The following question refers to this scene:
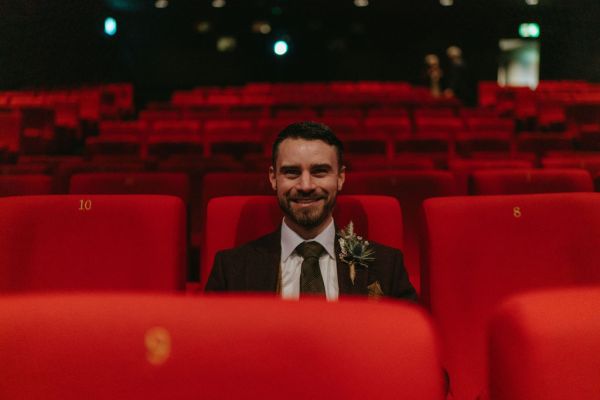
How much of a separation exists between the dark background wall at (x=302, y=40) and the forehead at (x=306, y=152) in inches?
242

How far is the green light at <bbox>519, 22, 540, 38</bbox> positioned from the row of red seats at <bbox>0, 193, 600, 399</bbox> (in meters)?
9.45

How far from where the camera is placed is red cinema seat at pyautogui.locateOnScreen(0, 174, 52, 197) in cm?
162

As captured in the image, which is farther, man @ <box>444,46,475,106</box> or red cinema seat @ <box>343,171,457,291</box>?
man @ <box>444,46,475,106</box>

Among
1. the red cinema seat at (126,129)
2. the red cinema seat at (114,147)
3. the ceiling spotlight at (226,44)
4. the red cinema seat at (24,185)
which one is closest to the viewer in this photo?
the red cinema seat at (24,185)

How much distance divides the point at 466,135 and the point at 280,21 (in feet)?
27.8

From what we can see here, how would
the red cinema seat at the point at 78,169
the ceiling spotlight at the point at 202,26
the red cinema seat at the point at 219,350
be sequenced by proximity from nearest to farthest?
the red cinema seat at the point at 219,350
the red cinema seat at the point at 78,169
the ceiling spotlight at the point at 202,26

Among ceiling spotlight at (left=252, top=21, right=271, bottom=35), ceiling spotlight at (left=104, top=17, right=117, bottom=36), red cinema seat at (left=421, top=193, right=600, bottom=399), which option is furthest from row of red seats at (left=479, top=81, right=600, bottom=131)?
ceiling spotlight at (left=104, top=17, right=117, bottom=36)

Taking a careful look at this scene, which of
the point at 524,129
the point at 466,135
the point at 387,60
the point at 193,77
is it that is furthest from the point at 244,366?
the point at 387,60

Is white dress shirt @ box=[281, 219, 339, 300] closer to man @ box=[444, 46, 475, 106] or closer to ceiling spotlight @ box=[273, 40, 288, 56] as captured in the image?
man @ box=[444, 46, 475, 106]

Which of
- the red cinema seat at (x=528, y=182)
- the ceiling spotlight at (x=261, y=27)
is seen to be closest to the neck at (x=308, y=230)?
the red cinema seat at (x=528, y=182)

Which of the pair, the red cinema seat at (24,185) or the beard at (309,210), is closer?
the beard at (309,210)

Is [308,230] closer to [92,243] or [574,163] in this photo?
[92,243]

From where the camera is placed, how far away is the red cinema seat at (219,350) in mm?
423

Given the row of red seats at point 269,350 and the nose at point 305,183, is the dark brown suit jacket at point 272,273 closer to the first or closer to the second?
the nose at point 305,183
